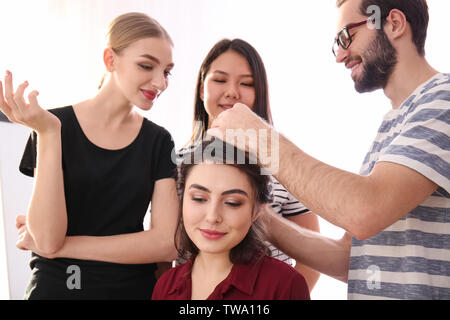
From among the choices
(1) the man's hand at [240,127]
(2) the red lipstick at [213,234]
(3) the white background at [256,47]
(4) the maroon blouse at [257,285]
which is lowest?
(4) the maroon blouse at [257,285]

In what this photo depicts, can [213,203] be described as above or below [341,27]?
below

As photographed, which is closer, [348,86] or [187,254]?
[187,254]

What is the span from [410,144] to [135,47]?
2.95 feet

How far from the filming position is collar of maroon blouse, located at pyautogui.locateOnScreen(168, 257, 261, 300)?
1167mm

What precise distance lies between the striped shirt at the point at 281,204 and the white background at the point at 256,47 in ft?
3.46

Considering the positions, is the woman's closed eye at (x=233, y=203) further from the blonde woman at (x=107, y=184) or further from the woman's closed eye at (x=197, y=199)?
the blonde woman at (x=107, y=184)

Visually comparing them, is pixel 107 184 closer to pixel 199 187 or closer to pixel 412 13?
pixel 199 187

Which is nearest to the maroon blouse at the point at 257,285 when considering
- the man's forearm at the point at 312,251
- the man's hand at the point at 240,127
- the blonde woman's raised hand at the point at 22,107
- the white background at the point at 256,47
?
the man's forearm at the point at 312,251

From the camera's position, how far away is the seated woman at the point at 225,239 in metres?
1.17

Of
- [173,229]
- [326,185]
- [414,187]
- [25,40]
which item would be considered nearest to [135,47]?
[173,229]

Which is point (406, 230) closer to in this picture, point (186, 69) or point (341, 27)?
point (341, 27)

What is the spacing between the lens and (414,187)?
101cm

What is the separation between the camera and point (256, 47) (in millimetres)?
2855

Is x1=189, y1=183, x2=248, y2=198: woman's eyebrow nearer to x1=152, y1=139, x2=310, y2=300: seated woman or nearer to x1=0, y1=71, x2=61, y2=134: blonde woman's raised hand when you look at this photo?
x1=152, y1=139, x2=310, y2=300: seated woman
